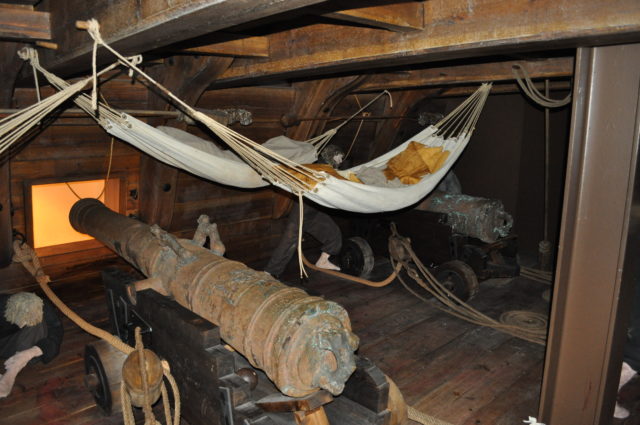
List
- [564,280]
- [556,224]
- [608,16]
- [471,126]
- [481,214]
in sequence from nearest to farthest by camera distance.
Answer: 1. [608,16]
2. [564,280]
3. [471,126]
4. [481,214]
5. [556,224]

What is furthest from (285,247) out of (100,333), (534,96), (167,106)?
(534,96)

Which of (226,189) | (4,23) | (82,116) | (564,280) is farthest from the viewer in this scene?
(226,189)

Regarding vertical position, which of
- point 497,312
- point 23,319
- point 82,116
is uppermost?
point 82,116

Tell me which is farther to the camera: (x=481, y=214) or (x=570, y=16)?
(x=481, y=214)

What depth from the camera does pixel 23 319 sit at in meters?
3.02

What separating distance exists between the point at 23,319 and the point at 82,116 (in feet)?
5.23

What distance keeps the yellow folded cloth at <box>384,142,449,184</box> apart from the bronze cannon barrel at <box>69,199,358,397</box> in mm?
2101

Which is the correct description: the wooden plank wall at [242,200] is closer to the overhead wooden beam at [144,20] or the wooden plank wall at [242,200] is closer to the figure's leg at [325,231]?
the figure's leg at [325,231]

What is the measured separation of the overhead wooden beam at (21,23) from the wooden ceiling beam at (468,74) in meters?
2.89

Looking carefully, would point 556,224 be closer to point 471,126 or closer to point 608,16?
point 471,126

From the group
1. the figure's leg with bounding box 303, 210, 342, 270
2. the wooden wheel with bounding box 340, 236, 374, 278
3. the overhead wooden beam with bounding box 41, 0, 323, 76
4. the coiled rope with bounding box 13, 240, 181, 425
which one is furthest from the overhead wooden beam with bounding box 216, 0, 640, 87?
the wooden wheel with bounding box 340, 236, 374, 278

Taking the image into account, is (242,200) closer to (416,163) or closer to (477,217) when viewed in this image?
(416,163)

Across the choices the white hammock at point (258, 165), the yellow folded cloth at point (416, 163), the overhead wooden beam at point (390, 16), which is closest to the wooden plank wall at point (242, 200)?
the white hammock at point (258, 165)

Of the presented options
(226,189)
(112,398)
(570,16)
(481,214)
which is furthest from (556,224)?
(112,398)
